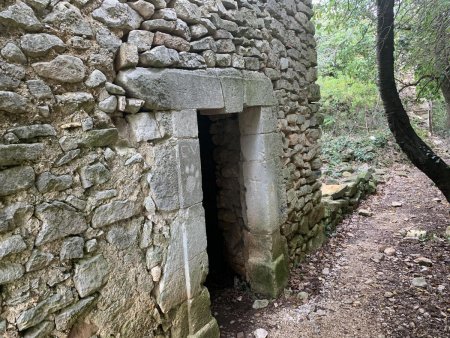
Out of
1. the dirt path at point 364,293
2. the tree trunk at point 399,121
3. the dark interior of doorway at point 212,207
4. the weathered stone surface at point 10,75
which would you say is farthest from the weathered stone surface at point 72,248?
the tree trunk at point 399,121

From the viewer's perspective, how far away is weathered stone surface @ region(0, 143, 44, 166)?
147cm

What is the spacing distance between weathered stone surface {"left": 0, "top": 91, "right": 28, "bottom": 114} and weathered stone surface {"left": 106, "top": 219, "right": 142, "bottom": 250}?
80 centimetres

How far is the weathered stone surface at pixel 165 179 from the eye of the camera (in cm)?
212

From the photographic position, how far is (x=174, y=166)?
224 centimetres

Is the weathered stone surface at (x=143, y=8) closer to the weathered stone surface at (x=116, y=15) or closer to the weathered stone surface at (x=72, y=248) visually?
the weathered stone surface at (x=116, y=15)

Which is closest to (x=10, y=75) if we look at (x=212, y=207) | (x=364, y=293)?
(x=212, y=207)

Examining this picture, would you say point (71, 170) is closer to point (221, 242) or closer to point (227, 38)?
point (227, 38)

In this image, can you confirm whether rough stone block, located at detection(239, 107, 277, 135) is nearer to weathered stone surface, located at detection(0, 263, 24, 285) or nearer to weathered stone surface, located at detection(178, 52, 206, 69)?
weathered stone surface, located at detection(178, 52, 206, 69)

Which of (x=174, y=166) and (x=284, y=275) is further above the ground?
(x=174, y=166)

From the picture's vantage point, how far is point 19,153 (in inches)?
59.8

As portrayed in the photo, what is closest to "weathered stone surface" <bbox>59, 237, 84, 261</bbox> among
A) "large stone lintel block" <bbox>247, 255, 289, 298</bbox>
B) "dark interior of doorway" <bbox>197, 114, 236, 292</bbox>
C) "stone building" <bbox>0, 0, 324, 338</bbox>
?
"stone building" <bbox>0, 0, 324, 338</bbox>

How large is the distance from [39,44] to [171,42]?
872mm

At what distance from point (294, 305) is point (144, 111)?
2.45m

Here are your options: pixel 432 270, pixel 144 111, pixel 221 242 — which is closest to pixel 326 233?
pixel 432 270
